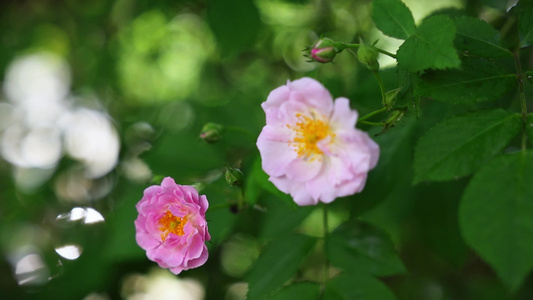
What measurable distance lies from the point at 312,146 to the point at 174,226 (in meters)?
0.33

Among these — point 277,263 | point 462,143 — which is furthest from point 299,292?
point 462,143

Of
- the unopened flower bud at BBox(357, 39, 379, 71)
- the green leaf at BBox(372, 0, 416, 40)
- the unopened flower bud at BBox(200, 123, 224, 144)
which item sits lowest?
the unopened flower bud at BBox(200, 123, 224, 144)

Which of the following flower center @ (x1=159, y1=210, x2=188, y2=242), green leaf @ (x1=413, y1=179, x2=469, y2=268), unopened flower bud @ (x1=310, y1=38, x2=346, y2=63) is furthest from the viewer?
green leaf @ (x1=413, y1=179, x2=469, y2=268)

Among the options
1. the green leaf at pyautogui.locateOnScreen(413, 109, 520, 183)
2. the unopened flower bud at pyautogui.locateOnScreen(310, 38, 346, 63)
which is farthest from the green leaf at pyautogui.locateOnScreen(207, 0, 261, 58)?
the green leaf at pyautogui.locateOnScreen(413, 109, 520, 183)

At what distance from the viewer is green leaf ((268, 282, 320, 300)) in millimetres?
1116

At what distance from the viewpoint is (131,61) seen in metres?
3.10

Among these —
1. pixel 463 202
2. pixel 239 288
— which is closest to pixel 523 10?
pixel 463 202

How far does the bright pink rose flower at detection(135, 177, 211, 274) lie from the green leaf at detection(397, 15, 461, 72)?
443 mm

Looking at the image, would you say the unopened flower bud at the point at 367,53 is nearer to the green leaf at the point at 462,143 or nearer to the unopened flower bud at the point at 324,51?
the unopened flower bud at the point at 324,51

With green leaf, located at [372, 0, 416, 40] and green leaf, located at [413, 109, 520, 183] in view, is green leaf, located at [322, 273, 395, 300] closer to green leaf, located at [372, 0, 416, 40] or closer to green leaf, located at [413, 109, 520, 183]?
green leaf, located at [413, 109, 520, 183]

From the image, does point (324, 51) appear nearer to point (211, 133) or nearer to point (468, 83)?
point (468, 83)

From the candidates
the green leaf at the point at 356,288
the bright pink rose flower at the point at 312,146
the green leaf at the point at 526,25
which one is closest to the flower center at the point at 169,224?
the bright pink rose flower at the point at 312,146

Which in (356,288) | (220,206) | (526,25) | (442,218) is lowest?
(442,218)

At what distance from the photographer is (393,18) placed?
964 mm
